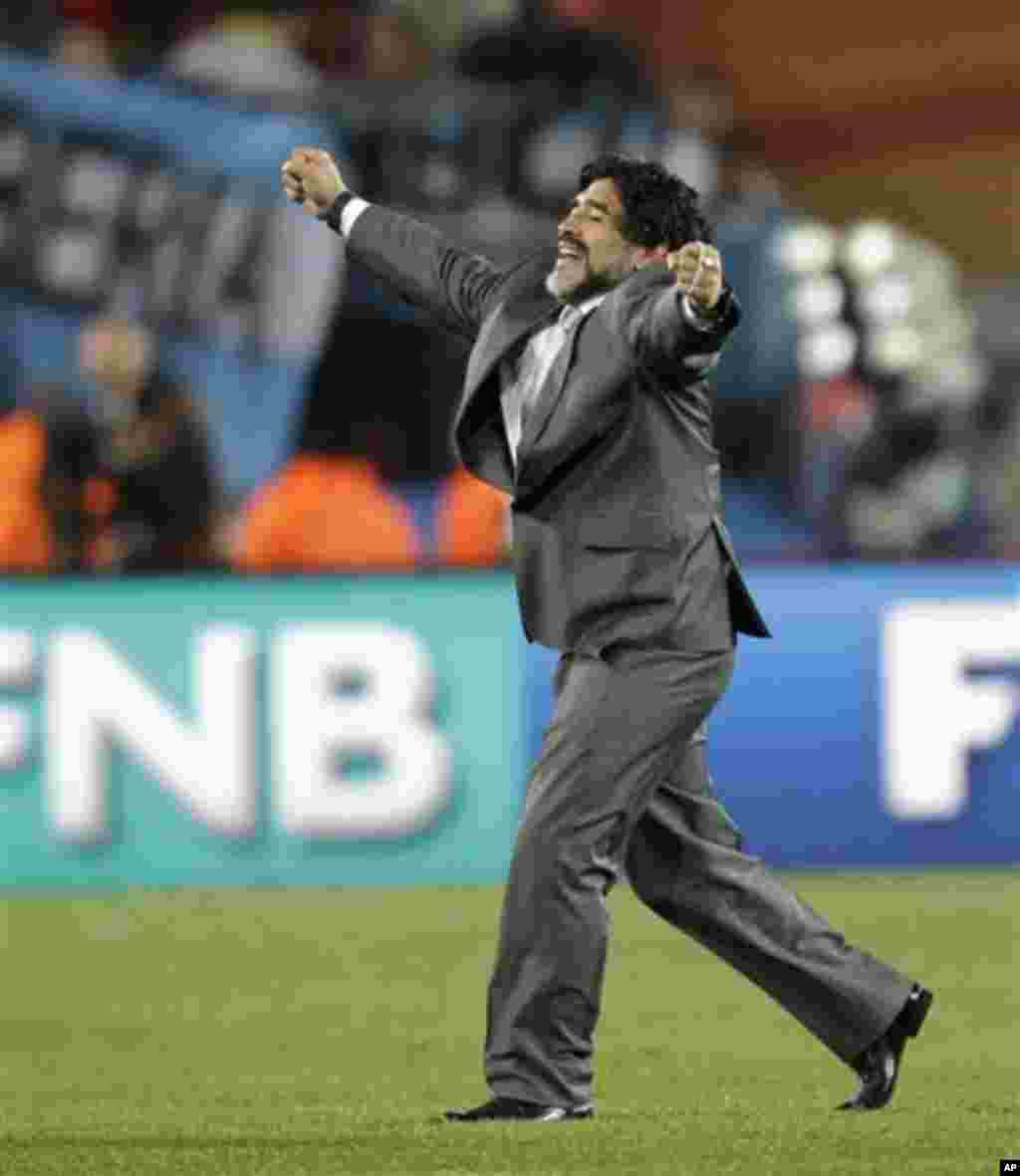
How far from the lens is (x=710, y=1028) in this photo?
10578mm

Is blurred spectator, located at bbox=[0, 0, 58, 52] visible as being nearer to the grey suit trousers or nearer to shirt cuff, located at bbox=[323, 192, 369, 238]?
shirt cuff, located at bbox=[323, 192, 369, 238]

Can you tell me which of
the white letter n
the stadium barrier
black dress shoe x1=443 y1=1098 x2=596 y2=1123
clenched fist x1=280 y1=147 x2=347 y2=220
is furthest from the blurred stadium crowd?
black dress shoe x1=443 y1=1098 x2=596 y2=1123

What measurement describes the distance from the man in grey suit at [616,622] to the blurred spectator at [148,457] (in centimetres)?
670

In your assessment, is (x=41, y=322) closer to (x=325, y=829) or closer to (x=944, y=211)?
(x=325, y=829)

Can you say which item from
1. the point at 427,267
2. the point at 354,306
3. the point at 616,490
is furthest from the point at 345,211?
the point at 354,306

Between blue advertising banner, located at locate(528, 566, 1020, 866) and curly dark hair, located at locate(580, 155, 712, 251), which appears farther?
blue advertising banner, located at locate(528, 566, 1020, 866)

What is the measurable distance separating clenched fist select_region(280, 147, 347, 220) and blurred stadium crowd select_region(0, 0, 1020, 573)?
640 centimetres

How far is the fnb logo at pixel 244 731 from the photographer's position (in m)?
14.5

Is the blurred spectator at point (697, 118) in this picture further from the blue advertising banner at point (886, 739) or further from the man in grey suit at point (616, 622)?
the man in grey suit at point (616, 622)

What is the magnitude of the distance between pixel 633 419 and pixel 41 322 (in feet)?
25.3

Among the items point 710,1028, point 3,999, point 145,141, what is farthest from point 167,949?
point 145,141

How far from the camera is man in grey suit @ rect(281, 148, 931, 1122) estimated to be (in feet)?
26.0

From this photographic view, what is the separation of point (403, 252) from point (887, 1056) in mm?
1936

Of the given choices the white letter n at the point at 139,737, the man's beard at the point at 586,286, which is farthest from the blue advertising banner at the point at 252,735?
the man's beard at the point at 586,286
